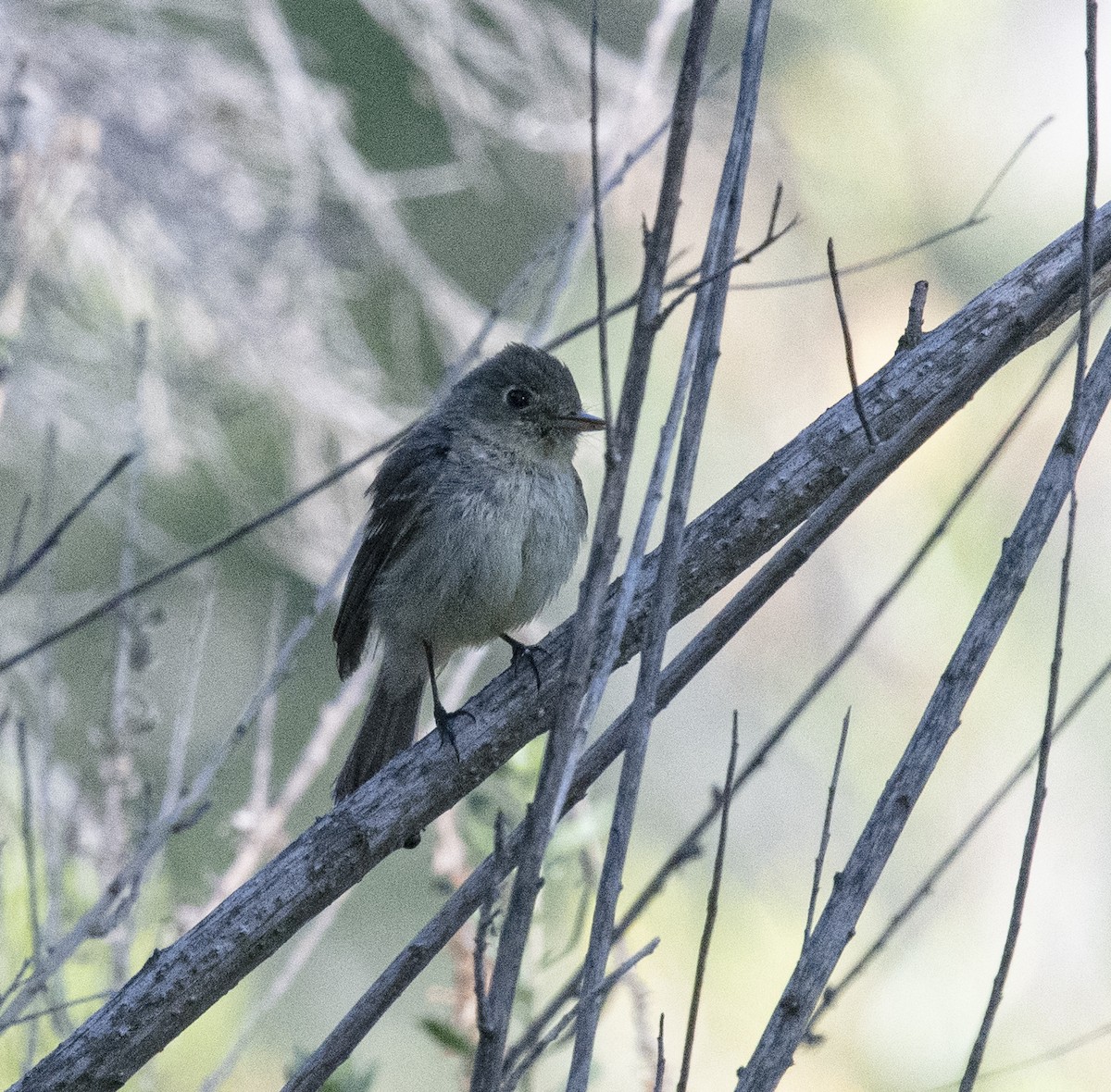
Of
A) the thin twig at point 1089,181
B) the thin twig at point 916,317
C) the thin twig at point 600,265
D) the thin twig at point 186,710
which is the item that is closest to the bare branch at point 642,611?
the thin twig at point 916,317

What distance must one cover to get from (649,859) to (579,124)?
3217 millimetres

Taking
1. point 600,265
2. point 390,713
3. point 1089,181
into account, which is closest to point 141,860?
point 600,265

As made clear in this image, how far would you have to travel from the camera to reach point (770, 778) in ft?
23.5

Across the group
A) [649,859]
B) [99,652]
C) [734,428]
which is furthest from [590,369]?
[99,652]

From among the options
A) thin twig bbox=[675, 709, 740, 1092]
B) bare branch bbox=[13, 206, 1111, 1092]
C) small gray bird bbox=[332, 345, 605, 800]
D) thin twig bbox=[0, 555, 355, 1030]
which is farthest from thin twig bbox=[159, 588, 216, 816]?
thin twig bbox=[675, 709, 740, 1092]

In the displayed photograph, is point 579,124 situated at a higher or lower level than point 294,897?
higher

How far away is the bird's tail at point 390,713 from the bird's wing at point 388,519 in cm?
14

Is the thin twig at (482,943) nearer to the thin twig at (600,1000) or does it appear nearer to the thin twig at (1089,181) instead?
the thin twig at (600,1000)

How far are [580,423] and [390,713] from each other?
1.12 meters

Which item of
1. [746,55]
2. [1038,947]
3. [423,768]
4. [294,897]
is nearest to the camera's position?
[746,55]

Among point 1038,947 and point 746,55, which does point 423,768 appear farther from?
point 1038,947

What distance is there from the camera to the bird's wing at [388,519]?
3939mm

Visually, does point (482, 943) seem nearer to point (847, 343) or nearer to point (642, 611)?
point (642, 611)

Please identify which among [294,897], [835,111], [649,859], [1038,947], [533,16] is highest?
[533,16]
